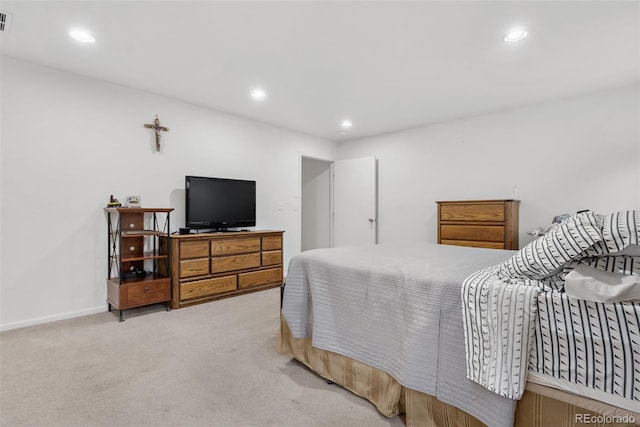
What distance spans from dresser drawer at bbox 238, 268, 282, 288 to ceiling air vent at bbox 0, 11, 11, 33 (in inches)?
120

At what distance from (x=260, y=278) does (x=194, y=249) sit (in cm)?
102

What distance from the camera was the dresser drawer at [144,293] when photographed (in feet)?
9.79

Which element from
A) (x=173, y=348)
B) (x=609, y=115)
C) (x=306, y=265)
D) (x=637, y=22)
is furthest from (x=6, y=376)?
(x=609, y=115)

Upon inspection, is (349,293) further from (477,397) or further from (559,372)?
(559,372)

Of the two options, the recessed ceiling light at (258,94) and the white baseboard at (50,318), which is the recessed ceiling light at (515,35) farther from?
the white baseboard at (50,318)

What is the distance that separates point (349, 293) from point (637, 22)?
285cm

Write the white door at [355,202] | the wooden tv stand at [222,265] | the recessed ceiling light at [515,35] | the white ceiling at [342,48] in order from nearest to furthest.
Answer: the white ceiling at [342,48] < the recessed ceiling light at [515,35] < the wooden tv stand at [222,265] < the white door at [355,202]

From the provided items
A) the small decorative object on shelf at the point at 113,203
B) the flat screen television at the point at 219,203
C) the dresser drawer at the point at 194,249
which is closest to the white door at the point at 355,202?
the flat screen television at the point at 219,203

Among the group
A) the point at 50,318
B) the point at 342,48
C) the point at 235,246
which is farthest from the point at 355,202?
the point at 50,318

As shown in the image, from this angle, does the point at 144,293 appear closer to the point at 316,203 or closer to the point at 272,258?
the point at 272,258

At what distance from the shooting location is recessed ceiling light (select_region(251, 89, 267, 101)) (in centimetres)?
351

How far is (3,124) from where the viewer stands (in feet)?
9.02

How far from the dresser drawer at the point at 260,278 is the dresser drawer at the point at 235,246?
0.31 meters

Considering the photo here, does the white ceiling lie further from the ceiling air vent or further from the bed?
the bed
